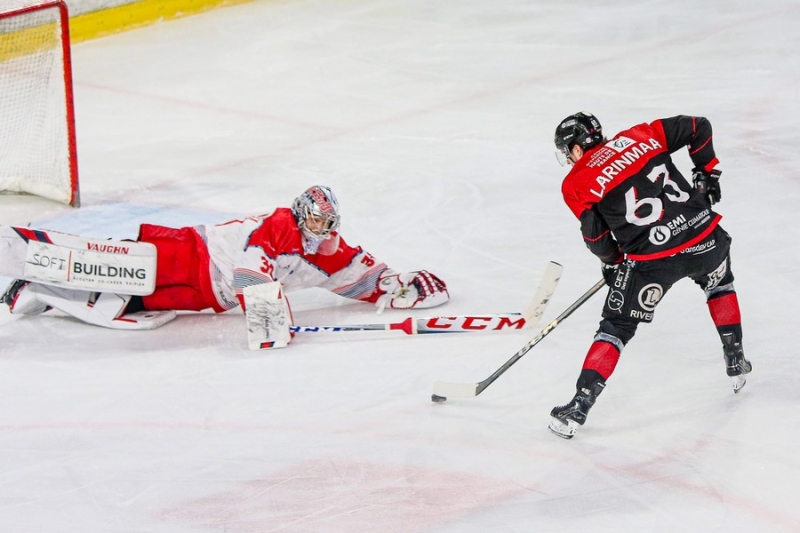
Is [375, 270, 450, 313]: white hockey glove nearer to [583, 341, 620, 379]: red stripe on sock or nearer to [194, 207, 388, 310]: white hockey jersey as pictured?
[194, 207, 388, 310]: white hockey jersey

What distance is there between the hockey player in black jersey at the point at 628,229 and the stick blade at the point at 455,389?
1.02ft

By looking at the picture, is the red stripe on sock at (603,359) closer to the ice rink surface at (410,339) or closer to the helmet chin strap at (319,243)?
the ice rink surface at (410,339)

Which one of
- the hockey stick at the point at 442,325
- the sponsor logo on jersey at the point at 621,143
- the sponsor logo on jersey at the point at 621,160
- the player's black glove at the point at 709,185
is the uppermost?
the sponsor logo on jersey at the point at 621,143

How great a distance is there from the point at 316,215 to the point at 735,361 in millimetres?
1497

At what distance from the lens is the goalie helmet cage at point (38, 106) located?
18.3 ft

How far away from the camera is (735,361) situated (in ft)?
11.5

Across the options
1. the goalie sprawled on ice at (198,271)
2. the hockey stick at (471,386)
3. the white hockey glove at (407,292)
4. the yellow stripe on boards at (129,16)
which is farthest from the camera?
the yellow stripe on boards at (129,16)

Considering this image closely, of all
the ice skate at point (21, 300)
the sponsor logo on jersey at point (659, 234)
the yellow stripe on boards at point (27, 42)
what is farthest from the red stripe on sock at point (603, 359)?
the yellow stripe on boards at point (27, 42)

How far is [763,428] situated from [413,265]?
180 centimetres

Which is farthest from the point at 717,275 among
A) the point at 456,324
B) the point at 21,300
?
the point at 21,300

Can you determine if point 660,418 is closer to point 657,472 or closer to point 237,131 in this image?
point 657,472

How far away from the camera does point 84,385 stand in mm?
3805

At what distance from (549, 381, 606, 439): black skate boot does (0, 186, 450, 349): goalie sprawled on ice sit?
1126 millimetres

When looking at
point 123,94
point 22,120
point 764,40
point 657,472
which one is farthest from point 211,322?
point 764,40
